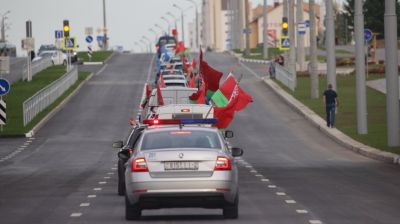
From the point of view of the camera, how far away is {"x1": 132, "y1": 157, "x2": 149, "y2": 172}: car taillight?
18.8 m

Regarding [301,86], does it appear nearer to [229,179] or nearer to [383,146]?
[383,146]

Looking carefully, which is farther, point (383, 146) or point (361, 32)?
point (361, 32)

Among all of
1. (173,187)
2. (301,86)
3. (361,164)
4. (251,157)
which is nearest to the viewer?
(173,187)

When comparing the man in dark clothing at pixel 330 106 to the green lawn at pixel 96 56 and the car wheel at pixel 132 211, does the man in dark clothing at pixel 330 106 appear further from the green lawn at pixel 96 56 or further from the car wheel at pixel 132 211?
the green lawn at pixel 96 56

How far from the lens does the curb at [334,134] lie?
3715 centimetres

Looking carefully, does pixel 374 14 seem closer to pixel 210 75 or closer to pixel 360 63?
pixel 360 63

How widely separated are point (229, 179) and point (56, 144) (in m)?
30.3

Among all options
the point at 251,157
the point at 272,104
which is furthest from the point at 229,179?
the point at 272,104

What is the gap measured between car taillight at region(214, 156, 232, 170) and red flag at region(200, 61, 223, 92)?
676 inches

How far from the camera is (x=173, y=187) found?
18609mm

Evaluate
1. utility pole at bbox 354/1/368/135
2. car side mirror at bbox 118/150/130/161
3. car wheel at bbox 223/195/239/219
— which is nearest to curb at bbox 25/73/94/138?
utility pole at bbox 354/1/368/135

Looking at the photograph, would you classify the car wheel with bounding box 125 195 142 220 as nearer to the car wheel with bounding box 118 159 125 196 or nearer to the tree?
the car wheel with bounding box 118 159 125 196

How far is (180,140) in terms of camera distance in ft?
63.3

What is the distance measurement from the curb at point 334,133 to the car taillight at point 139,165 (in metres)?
17.2
